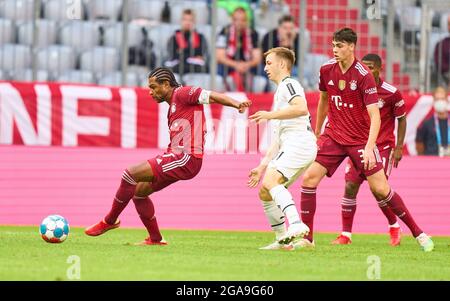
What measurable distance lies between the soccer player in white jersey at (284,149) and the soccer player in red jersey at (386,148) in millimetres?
1988

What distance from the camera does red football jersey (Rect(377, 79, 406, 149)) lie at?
13.7 meters

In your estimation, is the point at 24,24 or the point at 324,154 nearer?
the point at 324,154

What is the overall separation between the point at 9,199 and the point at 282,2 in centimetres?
619

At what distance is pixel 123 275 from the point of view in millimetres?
9016

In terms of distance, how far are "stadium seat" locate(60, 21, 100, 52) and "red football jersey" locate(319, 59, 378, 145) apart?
21.3 feet

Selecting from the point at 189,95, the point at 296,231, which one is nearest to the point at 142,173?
the point at 189,95

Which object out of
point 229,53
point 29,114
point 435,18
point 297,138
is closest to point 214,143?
point 229,53

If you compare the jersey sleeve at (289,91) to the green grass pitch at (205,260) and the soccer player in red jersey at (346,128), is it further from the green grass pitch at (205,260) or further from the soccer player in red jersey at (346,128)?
the green grass pitch at (205,260)

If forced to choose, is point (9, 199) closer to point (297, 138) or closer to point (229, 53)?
point (229, 53)

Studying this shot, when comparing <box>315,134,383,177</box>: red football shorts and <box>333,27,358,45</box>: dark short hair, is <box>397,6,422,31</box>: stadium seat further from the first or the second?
<box>333,27,358,45</box>: dark short hair

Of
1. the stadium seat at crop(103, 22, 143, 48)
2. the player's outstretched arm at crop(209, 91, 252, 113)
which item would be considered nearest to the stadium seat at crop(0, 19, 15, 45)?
the stadium seat at crop(103, 22, 143, 48)

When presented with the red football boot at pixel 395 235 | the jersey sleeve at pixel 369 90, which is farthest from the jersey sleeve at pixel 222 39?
the jersey sleeve at pixel 369 90

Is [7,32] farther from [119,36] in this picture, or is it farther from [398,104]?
[398,104]

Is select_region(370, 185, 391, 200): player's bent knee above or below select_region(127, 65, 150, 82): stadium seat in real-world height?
below
